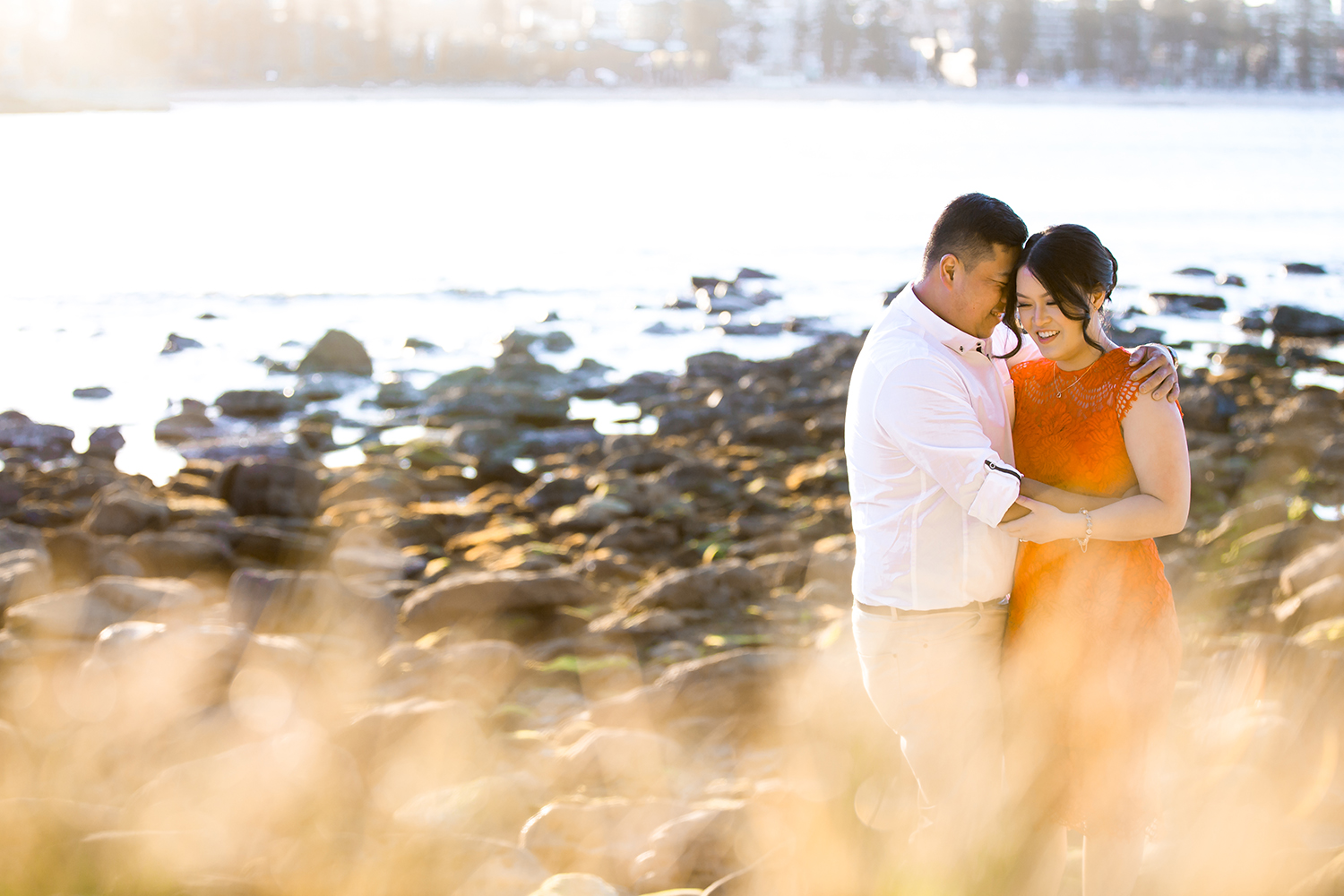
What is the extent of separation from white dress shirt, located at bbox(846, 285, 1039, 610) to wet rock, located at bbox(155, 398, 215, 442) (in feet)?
40.9

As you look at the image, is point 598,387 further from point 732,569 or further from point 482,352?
point 732,569

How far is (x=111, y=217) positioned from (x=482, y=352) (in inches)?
1179

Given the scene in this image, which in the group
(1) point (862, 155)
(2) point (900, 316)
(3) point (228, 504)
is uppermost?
(1) point (862, 155)

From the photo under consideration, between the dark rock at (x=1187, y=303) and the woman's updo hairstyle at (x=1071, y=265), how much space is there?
73.5ft

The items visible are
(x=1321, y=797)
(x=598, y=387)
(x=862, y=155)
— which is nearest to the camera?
(x=1321, y=797)

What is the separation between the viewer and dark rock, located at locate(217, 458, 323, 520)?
10508mm

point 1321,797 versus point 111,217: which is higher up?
point 111,217

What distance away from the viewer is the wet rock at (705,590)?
316 inches

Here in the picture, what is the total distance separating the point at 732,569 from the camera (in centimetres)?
828

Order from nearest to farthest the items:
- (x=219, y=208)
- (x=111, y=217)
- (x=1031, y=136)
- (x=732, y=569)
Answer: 1. (x=732, y=569)
2. (x=111, y=217)
3. (x=219, y=208)
4. (x=1031, y=136)

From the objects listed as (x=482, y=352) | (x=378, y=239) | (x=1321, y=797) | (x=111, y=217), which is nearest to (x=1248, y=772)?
(x=1321, y=797)

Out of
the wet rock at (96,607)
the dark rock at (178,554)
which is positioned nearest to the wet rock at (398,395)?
the dark rock at (178,554)

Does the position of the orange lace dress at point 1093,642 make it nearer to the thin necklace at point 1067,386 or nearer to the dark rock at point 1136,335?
the thin necklace at point 1067,386

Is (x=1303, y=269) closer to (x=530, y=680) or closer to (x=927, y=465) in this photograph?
(x=530, y=680)
